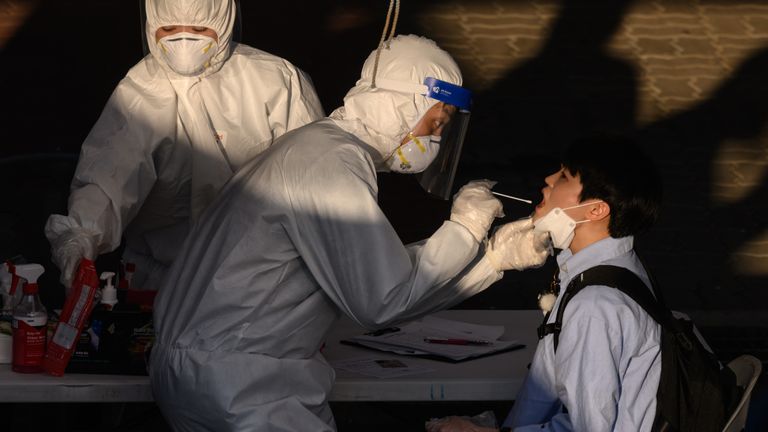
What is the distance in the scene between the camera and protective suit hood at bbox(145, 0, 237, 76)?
3.53m

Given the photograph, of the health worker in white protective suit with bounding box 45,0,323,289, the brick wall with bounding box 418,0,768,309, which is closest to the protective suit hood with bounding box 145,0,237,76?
the health worker in white protective suit with bounding box 45,0,323,289

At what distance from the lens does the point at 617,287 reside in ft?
8.89

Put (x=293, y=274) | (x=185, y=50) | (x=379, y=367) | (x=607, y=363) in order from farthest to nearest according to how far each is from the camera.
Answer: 1. (x=185, y=50)
2. (x=379, y=367)
3. (x=293, y=274)
4. (x=607, y=363)

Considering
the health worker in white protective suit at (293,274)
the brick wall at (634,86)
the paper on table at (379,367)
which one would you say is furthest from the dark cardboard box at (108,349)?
the brick wall at (634,86)

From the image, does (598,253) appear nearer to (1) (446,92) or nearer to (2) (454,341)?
(1) (446,92)

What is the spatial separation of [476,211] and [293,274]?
0.45 meters

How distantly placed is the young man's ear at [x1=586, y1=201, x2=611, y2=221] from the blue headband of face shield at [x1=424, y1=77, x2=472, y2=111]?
1.37 feet

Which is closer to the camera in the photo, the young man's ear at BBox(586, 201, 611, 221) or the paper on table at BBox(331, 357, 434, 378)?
the young man's ear at BBox(586, 201, 611, 221)

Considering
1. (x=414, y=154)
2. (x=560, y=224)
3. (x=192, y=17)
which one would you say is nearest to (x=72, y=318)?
(x=414, y=154)

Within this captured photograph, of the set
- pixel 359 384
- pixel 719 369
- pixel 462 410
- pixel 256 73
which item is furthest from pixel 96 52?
pixel 719 369

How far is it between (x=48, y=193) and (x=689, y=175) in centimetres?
359

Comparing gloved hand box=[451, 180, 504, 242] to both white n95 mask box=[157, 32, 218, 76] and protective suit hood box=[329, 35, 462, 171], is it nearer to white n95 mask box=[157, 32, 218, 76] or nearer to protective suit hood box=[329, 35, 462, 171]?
protective suit hood box=[329, 35, 462, 171]

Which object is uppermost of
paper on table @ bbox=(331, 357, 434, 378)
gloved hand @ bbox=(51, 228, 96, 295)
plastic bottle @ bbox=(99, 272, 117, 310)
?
gloved hand @ bbox=(51, 228, 96, 295)

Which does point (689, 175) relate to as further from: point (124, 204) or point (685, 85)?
point (124, 204)
